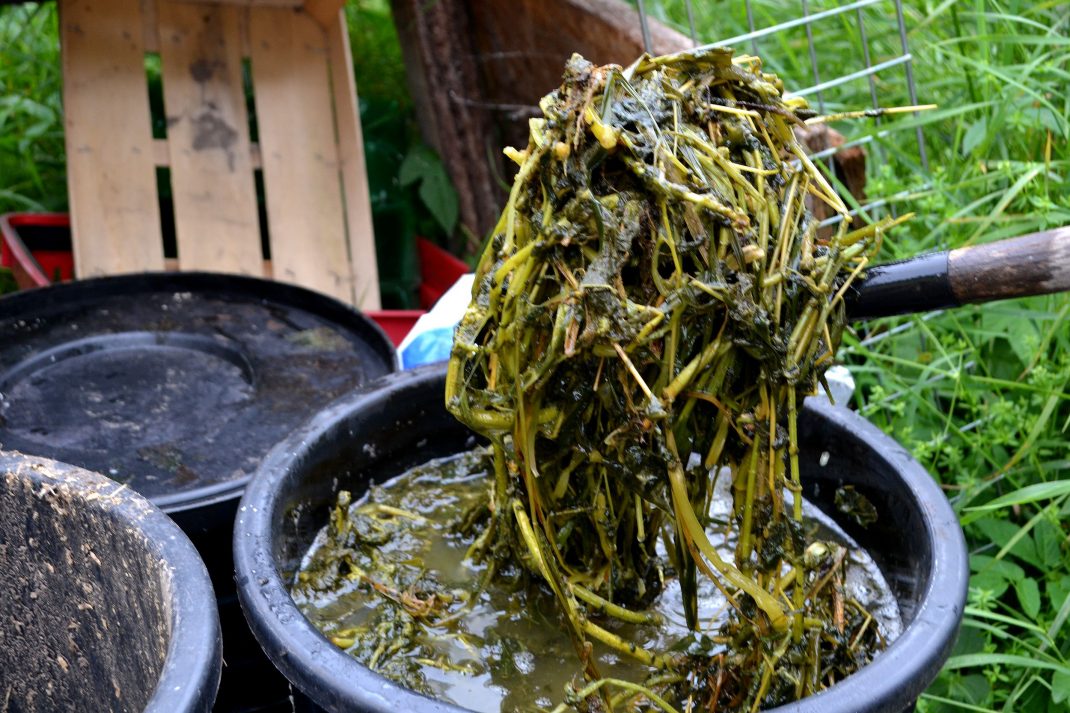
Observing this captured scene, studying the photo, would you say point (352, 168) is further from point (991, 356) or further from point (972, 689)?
point (972, 689)

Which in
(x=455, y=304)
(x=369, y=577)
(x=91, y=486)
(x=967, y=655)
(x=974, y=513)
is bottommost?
(x=967, y=655)

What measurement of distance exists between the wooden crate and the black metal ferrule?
2.01 metres

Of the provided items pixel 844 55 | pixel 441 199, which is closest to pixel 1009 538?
pixel 844 55

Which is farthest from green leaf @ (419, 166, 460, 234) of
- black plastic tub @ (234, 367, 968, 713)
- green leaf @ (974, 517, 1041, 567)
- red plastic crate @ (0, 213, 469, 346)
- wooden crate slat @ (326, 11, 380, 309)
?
green leaf @ (974, 517, 1041, 567)

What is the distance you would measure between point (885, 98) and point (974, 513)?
1.44 metres

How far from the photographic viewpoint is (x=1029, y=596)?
6.83ft

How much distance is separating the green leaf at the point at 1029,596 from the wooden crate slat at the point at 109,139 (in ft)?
7.90

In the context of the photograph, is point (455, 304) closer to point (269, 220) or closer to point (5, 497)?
point (269, 220)

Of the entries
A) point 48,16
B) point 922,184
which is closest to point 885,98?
point 922,184

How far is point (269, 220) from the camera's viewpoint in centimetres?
321

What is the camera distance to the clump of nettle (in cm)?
133

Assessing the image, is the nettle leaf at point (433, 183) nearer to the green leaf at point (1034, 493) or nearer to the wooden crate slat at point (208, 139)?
the wooden crate slat at point (208, 139)

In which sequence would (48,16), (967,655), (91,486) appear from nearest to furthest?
(91,486) → (967,655) → (48,16)

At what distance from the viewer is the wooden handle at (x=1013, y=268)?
4.17ft
